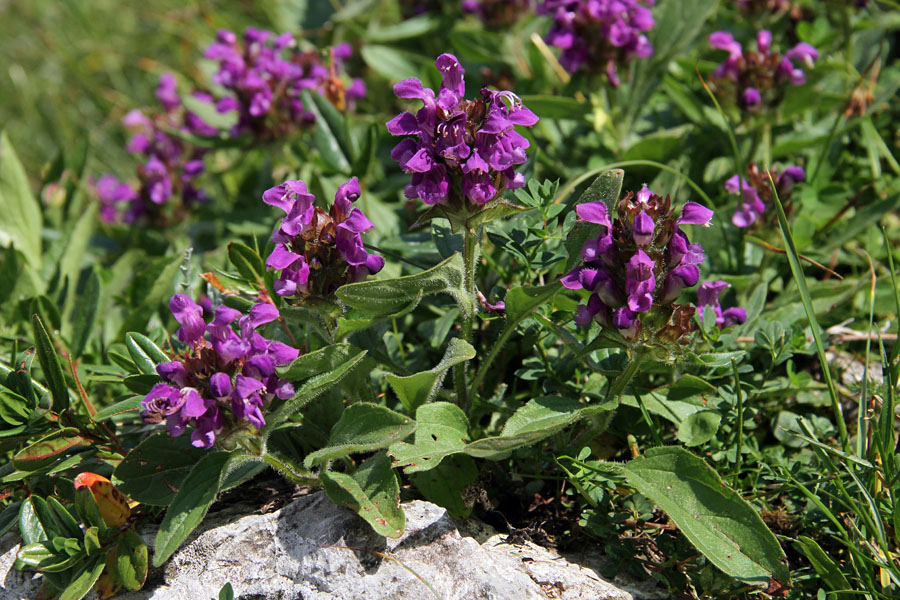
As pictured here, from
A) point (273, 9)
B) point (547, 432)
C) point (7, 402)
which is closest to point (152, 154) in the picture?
point (273, 9)

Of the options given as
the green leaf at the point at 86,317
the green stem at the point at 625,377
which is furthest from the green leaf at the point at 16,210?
the green stem at the point at 625,377

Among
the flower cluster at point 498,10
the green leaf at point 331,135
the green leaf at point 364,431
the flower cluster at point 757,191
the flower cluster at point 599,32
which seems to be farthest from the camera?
the flower cluster at point 498,10

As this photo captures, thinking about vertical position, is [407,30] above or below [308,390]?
above

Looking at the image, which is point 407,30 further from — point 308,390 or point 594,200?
point 308,390

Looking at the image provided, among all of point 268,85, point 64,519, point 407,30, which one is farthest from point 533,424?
point 407,30

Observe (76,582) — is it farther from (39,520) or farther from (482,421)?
(482,421)

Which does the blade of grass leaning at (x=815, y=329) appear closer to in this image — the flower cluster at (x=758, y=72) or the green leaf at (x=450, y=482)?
the green leaf at (x=450, y=482)
